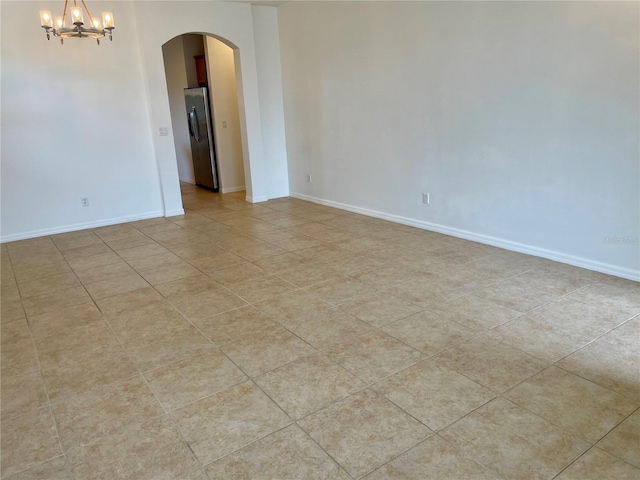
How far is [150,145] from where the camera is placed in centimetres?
599

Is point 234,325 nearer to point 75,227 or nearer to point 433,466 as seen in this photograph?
point 433,466

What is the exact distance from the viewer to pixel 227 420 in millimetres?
2025

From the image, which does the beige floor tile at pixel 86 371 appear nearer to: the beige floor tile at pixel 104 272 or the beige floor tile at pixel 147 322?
the beige floor tile at pixel 147 322

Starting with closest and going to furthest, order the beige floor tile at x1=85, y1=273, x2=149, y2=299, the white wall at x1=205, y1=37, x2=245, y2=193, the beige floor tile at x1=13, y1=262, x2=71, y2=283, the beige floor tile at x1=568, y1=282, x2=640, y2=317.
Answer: the beige floor tile at x1=568, y1=282, x2=640, y2=317
the beige floor tile at x1=85, y1=273, x2=149, y2=299
the beige floor tile at x1=13, y1=262, x2=71, y2=283
the white wall at x1=205, y1=37, x2=245, y2=193

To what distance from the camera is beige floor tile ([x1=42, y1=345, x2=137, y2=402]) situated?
7.64 ft

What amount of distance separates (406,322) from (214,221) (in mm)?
3556

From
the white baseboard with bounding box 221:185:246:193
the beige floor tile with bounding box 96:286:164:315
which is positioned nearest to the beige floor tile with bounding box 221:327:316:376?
the beige floor tile with bounding box 96:286:164:315

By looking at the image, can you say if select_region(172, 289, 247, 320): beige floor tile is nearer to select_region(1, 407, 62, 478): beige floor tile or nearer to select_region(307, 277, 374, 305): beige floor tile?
select_region(307, 277, 374, 305): beige floor tile

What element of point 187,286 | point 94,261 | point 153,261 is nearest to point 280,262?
point 187,286

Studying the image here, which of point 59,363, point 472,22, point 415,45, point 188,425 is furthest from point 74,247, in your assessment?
point 472,22

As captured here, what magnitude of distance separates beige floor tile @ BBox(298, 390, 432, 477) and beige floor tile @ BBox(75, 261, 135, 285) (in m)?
2.65

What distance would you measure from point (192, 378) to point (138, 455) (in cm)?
55

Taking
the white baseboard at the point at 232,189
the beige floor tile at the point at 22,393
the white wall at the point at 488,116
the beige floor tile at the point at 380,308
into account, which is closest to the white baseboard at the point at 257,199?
the white baseboard at the point at 232,189

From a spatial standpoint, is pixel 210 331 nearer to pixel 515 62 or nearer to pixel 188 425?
pixel 188 425
